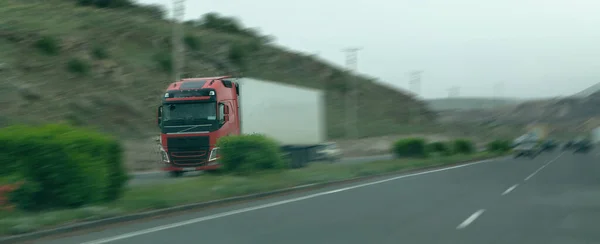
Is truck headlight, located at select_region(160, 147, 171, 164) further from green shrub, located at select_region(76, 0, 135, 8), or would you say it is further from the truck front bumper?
green shrub, located at select_region(76, 0, 135, 8)

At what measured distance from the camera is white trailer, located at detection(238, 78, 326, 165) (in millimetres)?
31906

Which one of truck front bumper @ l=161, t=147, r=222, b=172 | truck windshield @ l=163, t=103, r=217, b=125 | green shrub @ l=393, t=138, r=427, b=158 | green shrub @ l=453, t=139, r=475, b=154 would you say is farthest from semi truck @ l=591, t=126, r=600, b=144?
truck windshield @ l=163, t=103, r=217, b=125

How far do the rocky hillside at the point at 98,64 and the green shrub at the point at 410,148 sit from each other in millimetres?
18336

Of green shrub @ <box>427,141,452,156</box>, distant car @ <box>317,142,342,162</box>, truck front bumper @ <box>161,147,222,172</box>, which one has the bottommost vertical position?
green shrub @ <box>427,141,452,156</box>

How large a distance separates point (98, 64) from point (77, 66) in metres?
3.26

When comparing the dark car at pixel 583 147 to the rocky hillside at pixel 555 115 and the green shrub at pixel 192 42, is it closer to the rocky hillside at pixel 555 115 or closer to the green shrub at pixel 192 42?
the rocky hillside at pixel 555 115

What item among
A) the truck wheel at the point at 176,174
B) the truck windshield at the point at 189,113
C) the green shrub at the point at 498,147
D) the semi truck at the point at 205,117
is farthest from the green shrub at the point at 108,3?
the truck windshield at the point at 189,113

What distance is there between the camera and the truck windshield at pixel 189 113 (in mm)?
29281

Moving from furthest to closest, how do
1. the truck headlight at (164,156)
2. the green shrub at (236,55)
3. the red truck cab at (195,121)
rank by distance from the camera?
the green shrub at (236,55)
the truck headlight at (164,156)
the red truck cab at (195,121)

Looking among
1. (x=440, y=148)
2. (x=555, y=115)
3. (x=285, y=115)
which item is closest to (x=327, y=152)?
(x=285, y=115)

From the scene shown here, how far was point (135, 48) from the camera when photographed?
2808 inches

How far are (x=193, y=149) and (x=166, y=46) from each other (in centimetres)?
4791

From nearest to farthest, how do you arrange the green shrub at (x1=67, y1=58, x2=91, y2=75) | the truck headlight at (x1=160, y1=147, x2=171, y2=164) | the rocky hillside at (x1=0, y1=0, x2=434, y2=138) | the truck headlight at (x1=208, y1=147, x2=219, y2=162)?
the truck headlight at (x1=208, y1=147, x2=219, y2=162)
the truck headlight at (x1=160, y1=147, x2=171, y2=164)
the rocky hillside at (x1=0, y1=0, x2=434, y2=138)
the green shrub at (x1=67, y1=58, x2=91, y2=75)

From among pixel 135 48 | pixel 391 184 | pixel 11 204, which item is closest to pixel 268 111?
pixel 391 184
